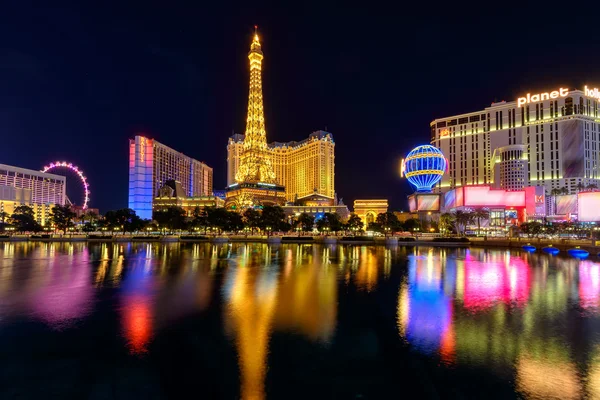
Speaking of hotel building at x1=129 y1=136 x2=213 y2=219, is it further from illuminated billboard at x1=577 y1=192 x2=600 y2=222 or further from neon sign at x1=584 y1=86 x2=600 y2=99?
neon sign at x1=584 y1=86 x2=600 y2=99

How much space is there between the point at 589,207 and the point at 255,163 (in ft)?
272

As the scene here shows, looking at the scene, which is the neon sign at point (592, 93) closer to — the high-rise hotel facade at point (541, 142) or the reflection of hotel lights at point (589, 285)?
the high-rise hotel facade at point (541, 142)

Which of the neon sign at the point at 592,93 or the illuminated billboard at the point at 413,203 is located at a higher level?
the neon sign at the point at 592,93

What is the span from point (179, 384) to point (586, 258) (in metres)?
45.5

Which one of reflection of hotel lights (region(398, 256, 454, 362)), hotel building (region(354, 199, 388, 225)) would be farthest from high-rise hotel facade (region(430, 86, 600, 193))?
reflection of hotel lights (region(398, 256, 454, 362))

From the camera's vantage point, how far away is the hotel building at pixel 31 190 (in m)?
115

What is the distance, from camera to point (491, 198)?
82125mm

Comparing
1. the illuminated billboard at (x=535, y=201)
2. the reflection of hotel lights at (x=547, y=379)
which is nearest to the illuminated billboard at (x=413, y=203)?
the illuminated billboard at (x=535, y=201)

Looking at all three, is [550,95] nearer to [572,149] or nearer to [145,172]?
[572,149]

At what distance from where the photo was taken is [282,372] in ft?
31.5

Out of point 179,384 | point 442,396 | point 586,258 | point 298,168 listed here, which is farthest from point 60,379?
point 298,168

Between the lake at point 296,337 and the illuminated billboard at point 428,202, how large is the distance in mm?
68383

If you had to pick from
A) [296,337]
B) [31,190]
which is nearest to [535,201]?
[296,337]

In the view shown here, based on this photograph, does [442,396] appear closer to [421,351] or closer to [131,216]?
[421,351]
